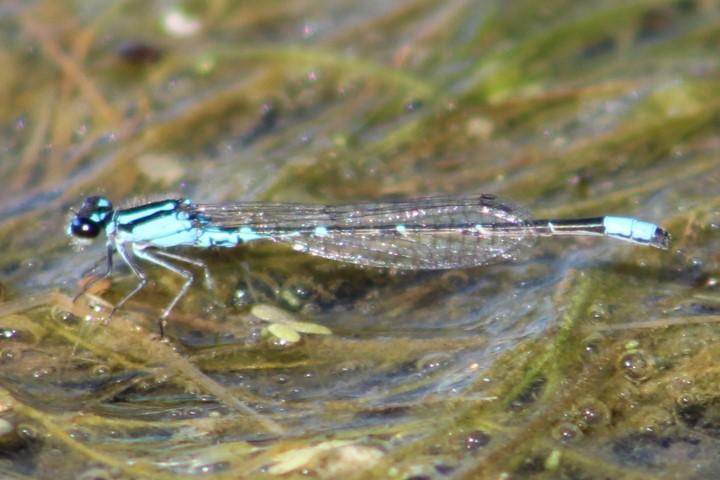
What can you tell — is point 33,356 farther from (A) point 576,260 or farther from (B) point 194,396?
(A) point 576,260

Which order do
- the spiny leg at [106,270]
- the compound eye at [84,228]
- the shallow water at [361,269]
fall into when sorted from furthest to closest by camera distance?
1. the compound eye at [84,228]
2. the spiny leg at [106,270]
3. the shallow water at [361,269]

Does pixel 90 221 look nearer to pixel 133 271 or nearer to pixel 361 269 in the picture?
pixel 133 271

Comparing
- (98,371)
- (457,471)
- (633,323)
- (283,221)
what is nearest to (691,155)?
(633,323)

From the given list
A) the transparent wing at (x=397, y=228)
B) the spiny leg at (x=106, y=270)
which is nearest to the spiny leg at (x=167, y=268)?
the spiny leg at (x=106, y=270)

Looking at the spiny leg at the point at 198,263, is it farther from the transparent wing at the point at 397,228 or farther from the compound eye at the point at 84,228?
the compound eye at the point at 84,228

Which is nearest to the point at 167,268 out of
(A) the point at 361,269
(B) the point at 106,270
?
(B) the point at 106,270

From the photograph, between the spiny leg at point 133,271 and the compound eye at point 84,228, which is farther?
the compound eye at point 84,228

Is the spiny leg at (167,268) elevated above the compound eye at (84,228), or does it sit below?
below

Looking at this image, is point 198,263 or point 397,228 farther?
point 397,228
